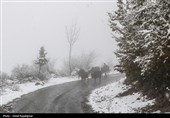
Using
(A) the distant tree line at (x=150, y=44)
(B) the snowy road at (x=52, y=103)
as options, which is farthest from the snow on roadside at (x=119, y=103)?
(A) the distant tree line at (x=150, y=44)

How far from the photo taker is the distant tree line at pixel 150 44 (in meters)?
16.4

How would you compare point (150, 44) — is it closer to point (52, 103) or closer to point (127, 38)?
point (127, 38)

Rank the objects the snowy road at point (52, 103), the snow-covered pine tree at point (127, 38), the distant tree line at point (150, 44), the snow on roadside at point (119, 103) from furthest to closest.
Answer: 1. the snow-covered pine tree at point (127, 38)
2. the snowy road at point (52, 103)
3. the snow on roadside at point (119, 103)
4. the distant tree line at point (150, 44)

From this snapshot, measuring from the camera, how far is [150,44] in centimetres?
1706

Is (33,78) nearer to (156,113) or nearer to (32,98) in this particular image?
(32,98)

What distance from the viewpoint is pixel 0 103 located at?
20.9m

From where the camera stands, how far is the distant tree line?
16.4 m

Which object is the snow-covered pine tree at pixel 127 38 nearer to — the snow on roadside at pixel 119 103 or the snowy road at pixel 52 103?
the snow on roadside at pixel 119 103

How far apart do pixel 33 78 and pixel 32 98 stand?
12.5 meters

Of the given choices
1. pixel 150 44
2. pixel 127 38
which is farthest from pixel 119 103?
pixel 150 44

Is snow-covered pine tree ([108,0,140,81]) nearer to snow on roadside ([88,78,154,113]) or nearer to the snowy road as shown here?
snow on roadside ([88,78,154,113])

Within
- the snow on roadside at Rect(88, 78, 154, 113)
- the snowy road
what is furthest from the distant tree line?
the snowy road

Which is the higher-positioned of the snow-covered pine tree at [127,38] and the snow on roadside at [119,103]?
the snow-covered pine tree at [127,38]

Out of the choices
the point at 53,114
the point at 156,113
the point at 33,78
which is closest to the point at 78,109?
the point at 53,114
